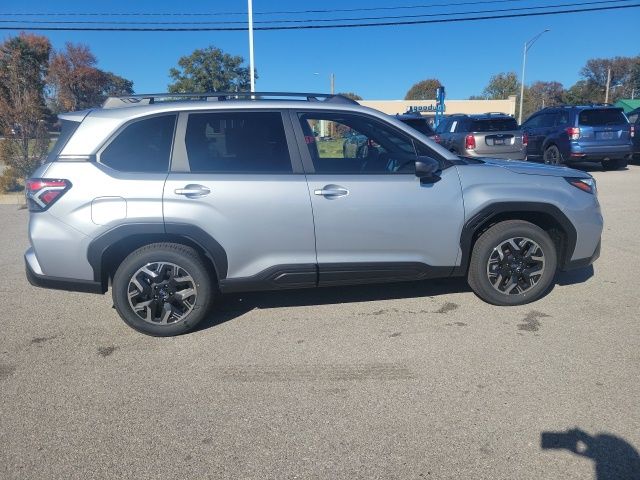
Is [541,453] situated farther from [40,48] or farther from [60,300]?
[40,48]

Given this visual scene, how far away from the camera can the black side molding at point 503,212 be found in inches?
173

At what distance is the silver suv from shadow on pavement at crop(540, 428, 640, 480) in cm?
187

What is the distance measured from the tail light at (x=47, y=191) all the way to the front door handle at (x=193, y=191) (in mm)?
813

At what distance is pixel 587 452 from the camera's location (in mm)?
2662

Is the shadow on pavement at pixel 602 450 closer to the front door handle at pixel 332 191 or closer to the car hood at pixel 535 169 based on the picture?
the front door handle at pixel 332 191

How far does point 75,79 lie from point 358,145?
225ft

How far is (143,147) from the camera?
406 cm

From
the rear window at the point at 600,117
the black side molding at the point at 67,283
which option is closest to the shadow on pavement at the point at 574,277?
the black side molding at the point at 67,283

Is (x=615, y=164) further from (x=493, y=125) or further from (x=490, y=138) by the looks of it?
(x=490, y=138)

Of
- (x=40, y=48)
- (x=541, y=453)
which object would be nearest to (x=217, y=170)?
(x=541, y=453)

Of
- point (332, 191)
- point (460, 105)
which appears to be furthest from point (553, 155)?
point (460, 105)

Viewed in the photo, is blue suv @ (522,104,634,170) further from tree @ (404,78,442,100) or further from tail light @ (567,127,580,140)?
tree @ (404,78,442,100)

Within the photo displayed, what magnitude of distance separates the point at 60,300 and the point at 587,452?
4655mm

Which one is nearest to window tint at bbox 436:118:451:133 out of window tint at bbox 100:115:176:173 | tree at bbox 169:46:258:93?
window tint at bbox 100:115:176:173
